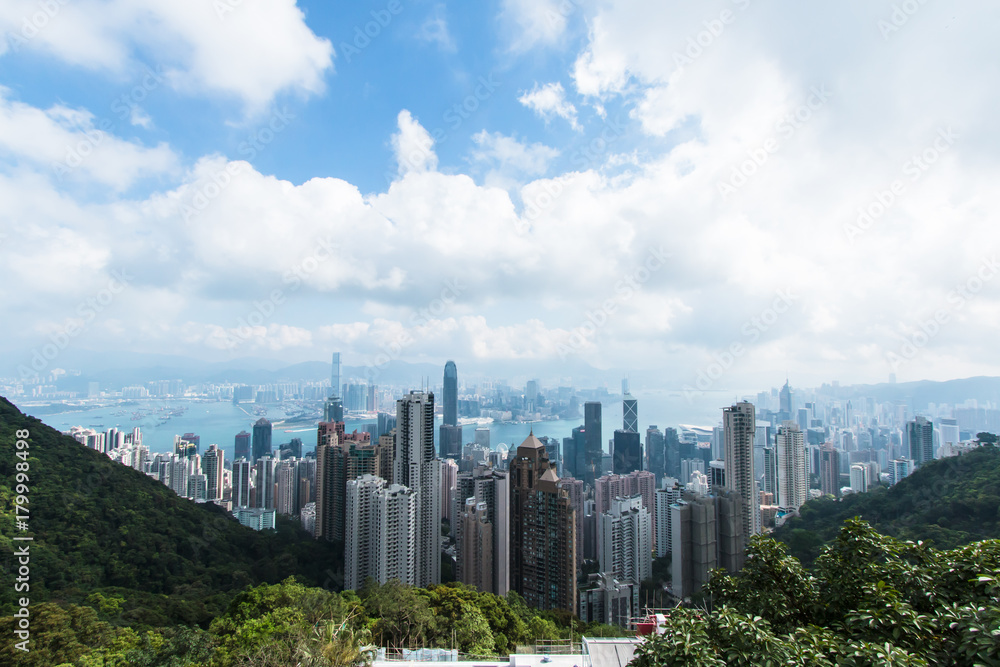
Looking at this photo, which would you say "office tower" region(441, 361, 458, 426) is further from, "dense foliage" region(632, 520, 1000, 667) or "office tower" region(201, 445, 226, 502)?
"dense foliage" region(632, 520, 1000, 667)

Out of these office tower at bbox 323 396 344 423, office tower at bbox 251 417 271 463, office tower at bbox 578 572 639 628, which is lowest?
office tower at bbox 578 572 639 628

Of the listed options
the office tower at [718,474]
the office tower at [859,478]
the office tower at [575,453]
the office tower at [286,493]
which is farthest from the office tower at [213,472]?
the office tower at [859,478]

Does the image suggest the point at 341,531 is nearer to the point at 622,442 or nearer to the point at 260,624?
the point at 260,624

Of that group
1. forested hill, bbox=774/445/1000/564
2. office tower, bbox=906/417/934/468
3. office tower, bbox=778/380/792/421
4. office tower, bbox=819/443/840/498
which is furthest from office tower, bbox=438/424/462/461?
office tower, bbox=906/417/934/468

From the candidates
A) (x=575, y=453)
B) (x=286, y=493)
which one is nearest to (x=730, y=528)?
(x=575, y=453)

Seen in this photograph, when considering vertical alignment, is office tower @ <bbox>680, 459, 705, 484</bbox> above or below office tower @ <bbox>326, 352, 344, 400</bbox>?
below

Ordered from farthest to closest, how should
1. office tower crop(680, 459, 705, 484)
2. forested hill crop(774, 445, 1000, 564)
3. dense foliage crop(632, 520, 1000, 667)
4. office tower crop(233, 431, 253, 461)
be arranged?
office tower crop(233, 431, 253, 461), office tower crop(680, 459, 705, 484), forested hill crop(774, 445, 1000, 564), dense foliage crop(632, 520, 1000, 667)

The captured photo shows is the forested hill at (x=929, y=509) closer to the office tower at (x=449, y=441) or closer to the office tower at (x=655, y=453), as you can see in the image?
the office tower at (x=655, y=453)
